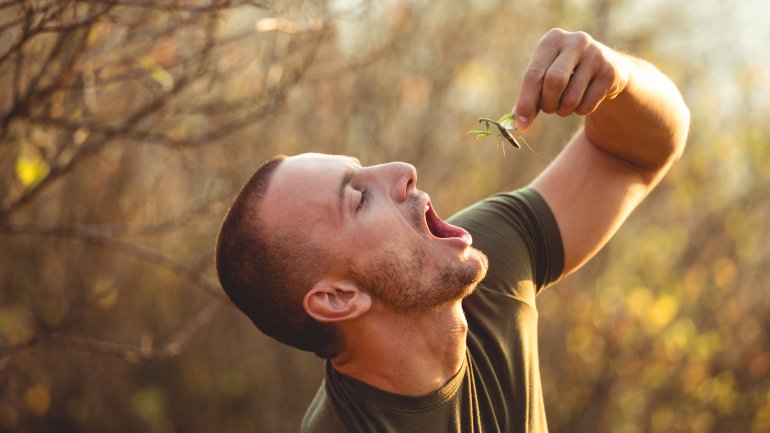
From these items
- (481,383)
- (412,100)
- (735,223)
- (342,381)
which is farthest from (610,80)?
(735,223)

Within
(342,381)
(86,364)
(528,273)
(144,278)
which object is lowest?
(86,364)

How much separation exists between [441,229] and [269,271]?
1.78 ft

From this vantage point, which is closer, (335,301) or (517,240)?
(335,301)

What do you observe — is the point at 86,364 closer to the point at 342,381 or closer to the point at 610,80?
the point at 342,381

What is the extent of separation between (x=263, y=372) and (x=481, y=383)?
178 inches

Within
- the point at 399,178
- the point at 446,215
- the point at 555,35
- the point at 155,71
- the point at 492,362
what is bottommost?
the point at 446,215

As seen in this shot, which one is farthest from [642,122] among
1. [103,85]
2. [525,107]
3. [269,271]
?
[103,85]

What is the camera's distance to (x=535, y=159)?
663 cm

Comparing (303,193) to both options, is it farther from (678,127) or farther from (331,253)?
(678,127)

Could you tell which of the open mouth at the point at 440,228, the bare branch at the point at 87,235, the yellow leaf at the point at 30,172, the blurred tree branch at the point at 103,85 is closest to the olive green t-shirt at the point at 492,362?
the open mouth at the point at 440,228

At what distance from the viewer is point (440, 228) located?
2.61 meters

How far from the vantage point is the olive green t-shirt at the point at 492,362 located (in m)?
2.36

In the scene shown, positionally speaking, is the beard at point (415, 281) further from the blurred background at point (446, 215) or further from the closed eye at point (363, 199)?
the blurred background at point (446, 215)

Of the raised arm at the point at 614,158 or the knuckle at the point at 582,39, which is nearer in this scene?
the knuckle at the point at 582,39
